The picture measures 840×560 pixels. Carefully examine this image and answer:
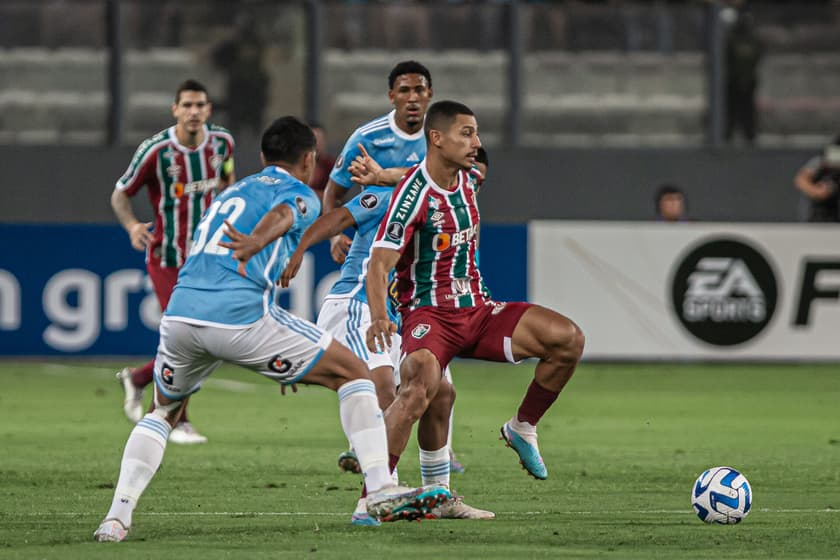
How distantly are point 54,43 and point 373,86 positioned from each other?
3.80 m

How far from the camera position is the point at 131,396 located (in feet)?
39.3

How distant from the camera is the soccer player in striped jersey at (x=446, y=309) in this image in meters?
7.87

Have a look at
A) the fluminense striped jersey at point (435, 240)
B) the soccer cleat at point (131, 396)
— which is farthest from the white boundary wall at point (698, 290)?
the fluminense striped jersey at point (435, 240)

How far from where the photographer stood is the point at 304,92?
20.3 meters

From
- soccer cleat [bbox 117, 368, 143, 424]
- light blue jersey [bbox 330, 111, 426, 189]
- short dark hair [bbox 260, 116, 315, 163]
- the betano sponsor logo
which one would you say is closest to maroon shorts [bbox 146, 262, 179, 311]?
soccer cleat [bbox 117, 368, 143, 424]

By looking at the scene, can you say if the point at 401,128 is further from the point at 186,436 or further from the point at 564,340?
A: the point at 186,436

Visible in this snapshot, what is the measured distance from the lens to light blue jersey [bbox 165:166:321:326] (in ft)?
23.4

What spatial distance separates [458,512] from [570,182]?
1324cm

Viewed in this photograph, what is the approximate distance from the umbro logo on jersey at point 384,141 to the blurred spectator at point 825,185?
9.62m

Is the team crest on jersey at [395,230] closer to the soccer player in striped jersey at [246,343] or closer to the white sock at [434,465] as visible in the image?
the soccer player in striped jersey at [246,343]

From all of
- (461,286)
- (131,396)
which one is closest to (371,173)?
(461,286)

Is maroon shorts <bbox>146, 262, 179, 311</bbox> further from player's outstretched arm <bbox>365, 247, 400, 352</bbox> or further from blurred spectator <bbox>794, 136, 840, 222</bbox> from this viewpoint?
blurred spectator <bbox>794, 136, 840, 222</bbox>

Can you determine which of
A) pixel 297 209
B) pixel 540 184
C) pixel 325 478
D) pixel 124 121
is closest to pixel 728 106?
pixel 540 184

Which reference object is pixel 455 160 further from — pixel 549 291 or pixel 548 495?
pixel 549 291
